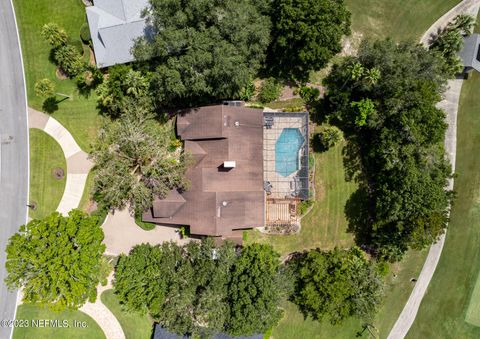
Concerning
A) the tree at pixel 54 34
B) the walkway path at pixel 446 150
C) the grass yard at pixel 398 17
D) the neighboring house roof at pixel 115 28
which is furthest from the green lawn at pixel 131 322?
the grass yard at pixel 398 17

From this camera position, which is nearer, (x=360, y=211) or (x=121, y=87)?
(x=121, y=87)

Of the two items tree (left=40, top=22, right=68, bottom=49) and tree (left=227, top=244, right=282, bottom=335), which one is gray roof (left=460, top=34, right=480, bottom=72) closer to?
tree (left=227, top=244, right=282, bottom=335)

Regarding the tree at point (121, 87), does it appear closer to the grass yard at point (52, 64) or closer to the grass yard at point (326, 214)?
the grass yard at point (52, 64)

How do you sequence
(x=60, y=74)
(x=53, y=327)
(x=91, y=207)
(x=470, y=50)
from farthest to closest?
(x=60, y=74) → (x=91, y=207) → (x=53, y=327) → (x=470, y=50)

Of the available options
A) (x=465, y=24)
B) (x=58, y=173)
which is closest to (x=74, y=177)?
(x=58, y=173)

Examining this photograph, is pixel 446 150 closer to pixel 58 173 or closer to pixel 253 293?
pixel 253 293

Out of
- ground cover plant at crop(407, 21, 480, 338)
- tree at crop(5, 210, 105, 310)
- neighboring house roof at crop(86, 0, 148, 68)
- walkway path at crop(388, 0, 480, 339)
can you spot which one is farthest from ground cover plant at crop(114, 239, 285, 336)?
neighboring house roof at crop(86, 0, 148, 68)

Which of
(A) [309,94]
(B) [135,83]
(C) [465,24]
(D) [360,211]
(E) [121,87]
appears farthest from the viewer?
(D) [360,211]
